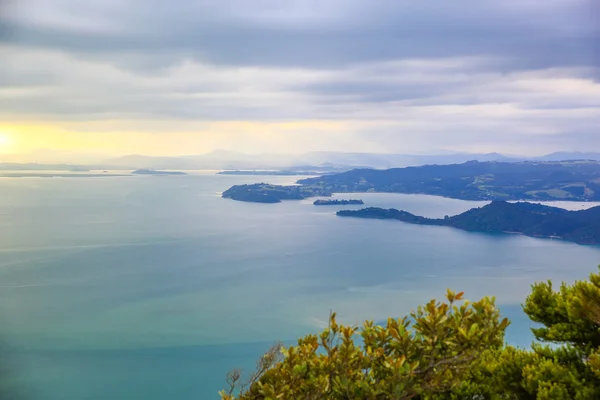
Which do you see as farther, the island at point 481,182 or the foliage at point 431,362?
the island at point 481,182

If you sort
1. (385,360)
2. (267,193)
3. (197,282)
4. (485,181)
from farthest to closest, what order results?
(485,181)
(267,193)
(197,282)
(385,360)

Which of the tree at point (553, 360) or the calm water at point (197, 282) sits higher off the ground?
the tree at point (553, 360)

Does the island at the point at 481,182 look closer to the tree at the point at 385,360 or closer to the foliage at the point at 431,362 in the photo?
the foliage at the point at 431,362

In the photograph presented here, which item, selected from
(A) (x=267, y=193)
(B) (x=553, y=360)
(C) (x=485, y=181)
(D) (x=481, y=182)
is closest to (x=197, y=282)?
(B) (x=553, y=360)

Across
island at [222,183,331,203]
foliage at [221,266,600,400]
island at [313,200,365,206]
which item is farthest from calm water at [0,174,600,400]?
island at [222,183,331,203]

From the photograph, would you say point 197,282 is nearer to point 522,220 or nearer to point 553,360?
point 553,360

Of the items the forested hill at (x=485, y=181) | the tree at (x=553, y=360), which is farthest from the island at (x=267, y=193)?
the tree at (x=553, y=360)

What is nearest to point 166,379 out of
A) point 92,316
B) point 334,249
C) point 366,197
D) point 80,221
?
point 92,316

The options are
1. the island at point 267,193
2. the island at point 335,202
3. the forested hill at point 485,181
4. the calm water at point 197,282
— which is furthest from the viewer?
the forested hill at point 485,181
